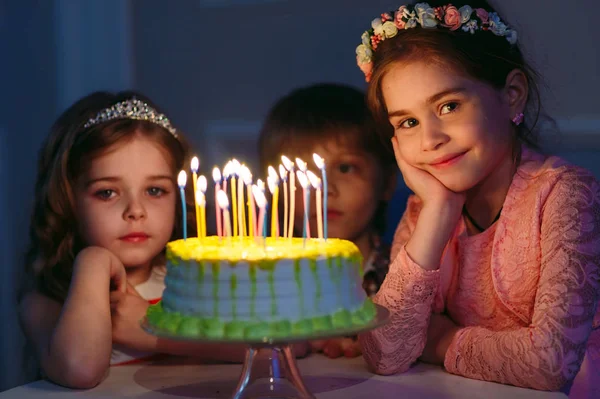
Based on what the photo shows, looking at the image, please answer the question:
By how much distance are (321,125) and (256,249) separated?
846mm

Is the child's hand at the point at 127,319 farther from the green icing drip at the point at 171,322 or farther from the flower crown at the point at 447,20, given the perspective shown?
the flower crown at the point at 447,20

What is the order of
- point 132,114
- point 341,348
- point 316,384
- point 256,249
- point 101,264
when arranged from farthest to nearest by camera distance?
point 132,114 < point 341,348 < point 101,264 < point 316,384 < point 256,249

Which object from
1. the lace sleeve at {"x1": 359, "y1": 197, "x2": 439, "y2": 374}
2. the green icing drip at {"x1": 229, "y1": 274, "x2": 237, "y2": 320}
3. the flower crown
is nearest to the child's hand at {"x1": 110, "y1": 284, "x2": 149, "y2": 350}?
the lace sleeve at {"x1": 359, "y1": 197, "x2": 439, "y2": 374}

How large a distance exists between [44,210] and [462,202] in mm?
1102

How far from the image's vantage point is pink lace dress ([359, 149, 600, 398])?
5.23ft

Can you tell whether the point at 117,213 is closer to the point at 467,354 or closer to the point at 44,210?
the point at 44,210

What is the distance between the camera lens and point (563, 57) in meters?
2.25

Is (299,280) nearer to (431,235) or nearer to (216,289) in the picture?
(216,289)

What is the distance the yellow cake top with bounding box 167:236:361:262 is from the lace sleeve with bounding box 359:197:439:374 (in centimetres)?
27

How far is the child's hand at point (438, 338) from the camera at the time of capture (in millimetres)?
1802

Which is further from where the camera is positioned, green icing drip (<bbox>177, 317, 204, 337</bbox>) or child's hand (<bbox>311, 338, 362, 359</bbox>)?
child's hand (<bbox>311, 338, 362, 359</bbox>)

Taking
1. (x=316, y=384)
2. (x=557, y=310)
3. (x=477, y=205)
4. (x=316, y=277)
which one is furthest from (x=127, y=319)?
(x=557, y=310)

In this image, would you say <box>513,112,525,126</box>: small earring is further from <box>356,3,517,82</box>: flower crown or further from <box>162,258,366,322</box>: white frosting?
<box>162,258,366,322</box>: white frosting

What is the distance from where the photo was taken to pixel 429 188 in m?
1.79
